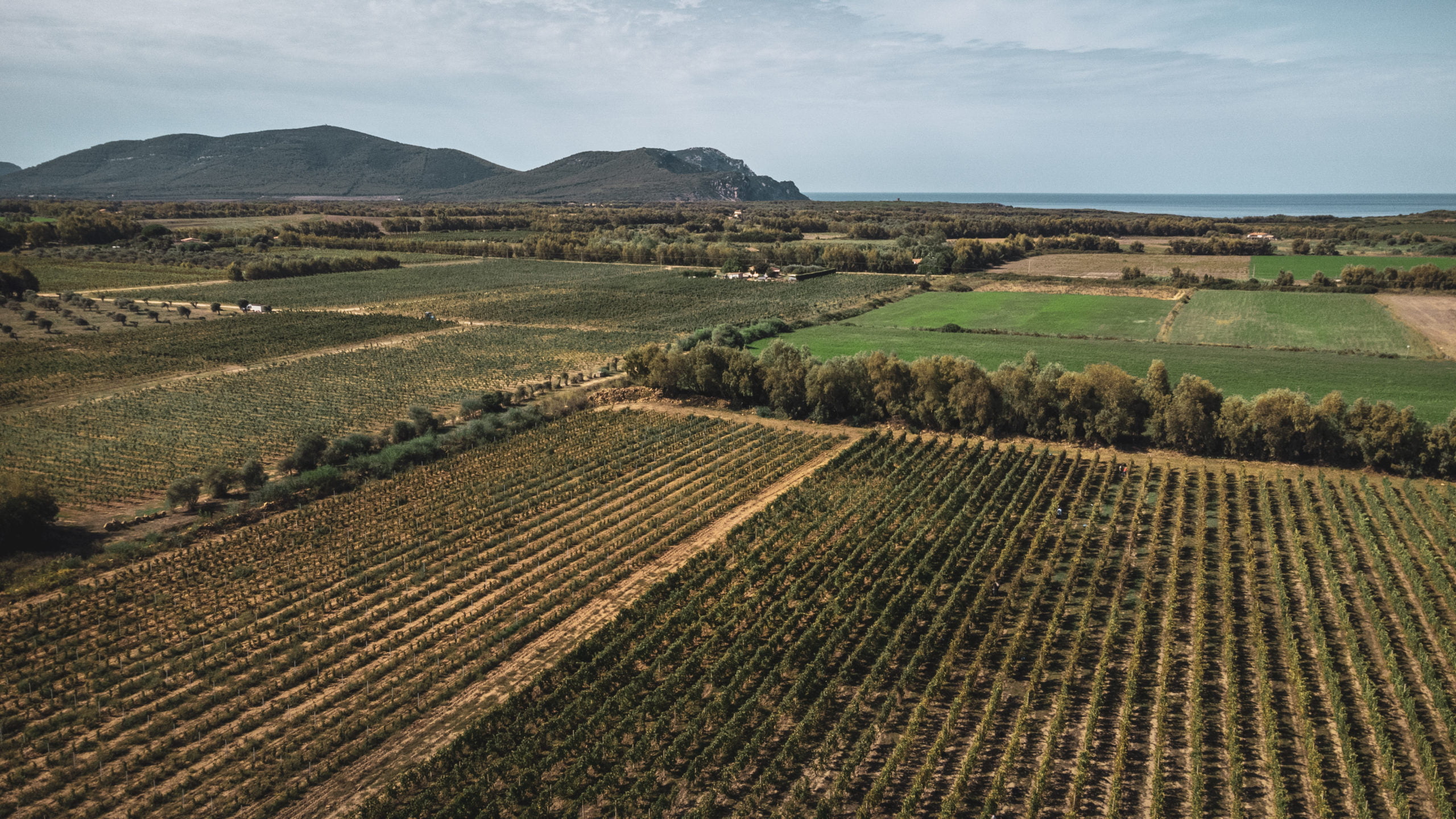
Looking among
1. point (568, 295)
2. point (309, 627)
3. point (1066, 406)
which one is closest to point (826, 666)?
point (309, 627)

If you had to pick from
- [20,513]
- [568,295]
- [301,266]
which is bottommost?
[20,513]

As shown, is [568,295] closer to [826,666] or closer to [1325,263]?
[826,666]

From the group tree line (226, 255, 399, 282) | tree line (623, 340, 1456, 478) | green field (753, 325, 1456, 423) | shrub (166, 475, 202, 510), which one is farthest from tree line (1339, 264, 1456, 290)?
tree line (226, 255, 399, 282)

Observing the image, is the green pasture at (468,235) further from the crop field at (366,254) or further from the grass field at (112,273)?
the grass field at (112,273)

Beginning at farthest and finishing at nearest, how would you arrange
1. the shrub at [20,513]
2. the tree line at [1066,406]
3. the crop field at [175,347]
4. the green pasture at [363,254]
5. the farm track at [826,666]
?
the green pasture at [363,254] → the crop field at [175,347] → the tree line at [1066,406] → the shrub at [20,513] → the farm track at [826,666]

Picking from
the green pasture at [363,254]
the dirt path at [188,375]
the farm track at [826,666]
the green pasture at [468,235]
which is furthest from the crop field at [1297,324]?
the green pasture at [468,235]

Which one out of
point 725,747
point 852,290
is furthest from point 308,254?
point 725,747

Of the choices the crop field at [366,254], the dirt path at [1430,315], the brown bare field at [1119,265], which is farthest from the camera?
the crop field at [366,254]

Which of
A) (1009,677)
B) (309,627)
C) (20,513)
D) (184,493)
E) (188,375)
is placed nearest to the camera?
(1009,677)
